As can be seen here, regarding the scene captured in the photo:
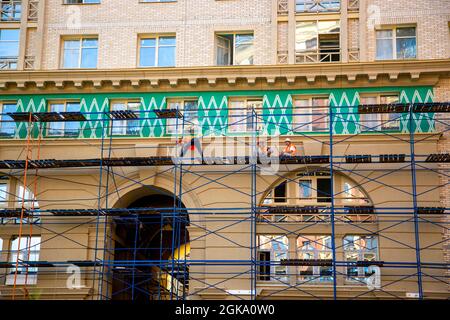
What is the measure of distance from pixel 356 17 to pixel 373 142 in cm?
549

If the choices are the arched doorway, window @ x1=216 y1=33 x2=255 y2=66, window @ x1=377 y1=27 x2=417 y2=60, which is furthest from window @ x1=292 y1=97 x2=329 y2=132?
the arched doorway

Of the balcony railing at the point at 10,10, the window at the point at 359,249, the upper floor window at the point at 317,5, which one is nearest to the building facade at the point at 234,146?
the window at the point at 359,249

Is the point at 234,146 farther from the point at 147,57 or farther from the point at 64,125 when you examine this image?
the point at 64,125

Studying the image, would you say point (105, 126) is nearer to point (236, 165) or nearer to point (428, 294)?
point (236, 165)

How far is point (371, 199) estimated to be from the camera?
31.7 metres

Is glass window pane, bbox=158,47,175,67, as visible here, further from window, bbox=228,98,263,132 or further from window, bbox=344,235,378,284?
window, bbox=344,235,378,284

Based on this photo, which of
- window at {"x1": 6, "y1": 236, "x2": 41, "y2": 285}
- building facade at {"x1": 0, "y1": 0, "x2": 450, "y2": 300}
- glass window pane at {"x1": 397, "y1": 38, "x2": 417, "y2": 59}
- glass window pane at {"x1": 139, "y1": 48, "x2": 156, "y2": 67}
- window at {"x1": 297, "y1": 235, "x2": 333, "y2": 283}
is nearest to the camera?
building facade at {"x1": 0, "y1": 0, "x2": 450, "y2": 300}

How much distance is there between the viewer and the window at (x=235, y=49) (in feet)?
112

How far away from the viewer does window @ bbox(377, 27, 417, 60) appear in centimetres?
3325

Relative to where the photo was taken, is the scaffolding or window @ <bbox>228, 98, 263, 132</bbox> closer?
the scaffolding

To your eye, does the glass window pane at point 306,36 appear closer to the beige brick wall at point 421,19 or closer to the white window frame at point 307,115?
the white window frame at point 307,115

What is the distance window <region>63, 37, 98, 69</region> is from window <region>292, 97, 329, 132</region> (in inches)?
353

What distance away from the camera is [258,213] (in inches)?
1249
